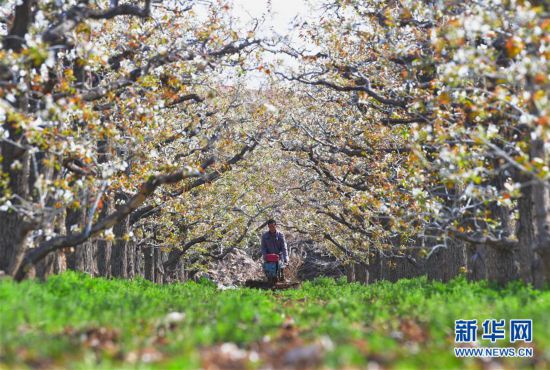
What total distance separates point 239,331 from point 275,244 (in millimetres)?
13768

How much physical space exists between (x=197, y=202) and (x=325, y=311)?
18.3 metres

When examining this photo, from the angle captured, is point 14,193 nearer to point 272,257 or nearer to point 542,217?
point 542,217

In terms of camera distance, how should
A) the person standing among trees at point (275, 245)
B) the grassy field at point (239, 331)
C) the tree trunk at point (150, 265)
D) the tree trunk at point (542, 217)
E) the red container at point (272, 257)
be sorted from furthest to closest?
the tree trunk at point (150, 265)
the red container at point (272, 257)
the person standing among trees at point (275, 245)
the tree trunk at point (542, 217)
the grassy field at point (239, 331)

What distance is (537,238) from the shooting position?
10344 mm

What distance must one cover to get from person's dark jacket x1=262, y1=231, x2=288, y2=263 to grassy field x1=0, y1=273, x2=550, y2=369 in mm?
10089

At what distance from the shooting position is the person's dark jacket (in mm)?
20359

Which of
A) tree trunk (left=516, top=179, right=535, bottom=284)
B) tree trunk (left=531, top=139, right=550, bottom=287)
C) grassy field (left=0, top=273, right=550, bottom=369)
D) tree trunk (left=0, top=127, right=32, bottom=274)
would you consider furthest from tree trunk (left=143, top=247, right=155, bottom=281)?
tree trunk (left=531, top=139, right=550, bottom=287)

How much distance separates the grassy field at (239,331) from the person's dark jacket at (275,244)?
397 inches

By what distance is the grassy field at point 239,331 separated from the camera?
5367 mm

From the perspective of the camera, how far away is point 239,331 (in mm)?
6773

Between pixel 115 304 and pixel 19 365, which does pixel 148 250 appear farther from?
pixel 19 365

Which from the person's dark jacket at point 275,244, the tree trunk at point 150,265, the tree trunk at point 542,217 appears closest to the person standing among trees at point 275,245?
the person's dark jacket at point 275,244

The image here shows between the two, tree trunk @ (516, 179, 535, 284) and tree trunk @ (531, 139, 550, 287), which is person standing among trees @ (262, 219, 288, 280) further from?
tree trunk @ (531, 139, 550, 287)

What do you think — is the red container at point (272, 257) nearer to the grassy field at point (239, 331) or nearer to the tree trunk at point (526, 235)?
the tree trunk at point (526, 235)
